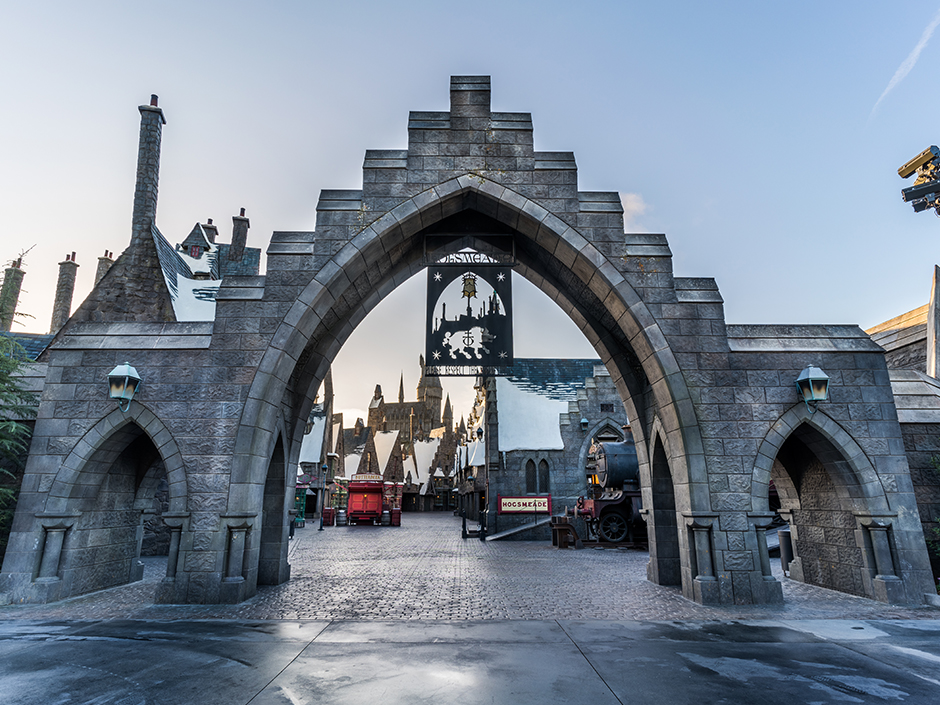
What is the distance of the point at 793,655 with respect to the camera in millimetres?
5418

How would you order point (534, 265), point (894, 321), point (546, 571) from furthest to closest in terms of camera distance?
1. point (894, 321)
2. point (546, 571)
3. point (534, 265)

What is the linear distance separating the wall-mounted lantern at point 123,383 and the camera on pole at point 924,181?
19.3 m

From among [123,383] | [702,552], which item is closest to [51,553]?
[123,383]

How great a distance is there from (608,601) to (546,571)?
3851mm

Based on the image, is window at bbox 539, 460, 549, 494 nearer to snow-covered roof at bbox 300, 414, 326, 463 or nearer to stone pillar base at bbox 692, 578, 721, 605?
stone pillar base at bbox 692, 578, 721, 605

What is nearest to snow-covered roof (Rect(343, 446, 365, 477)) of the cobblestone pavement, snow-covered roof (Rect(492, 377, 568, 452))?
snow-covered roof (Rect(492, 377, 568, 452))

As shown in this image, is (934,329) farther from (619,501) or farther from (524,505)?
(524,505)

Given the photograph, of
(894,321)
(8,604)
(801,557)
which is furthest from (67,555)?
(894,321)

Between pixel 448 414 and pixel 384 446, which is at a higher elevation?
pixel 448 414

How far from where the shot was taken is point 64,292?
94.1ft

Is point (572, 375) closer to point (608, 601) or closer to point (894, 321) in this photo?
point (894, 321)

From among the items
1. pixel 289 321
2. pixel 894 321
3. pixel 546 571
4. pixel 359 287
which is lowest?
pixel 546 571

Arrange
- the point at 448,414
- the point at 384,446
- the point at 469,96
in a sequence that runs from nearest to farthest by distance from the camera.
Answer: the point at 469,96 → the point at 384,446 → the point at 448,414

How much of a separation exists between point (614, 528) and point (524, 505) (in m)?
3.69
